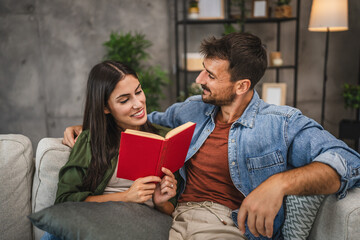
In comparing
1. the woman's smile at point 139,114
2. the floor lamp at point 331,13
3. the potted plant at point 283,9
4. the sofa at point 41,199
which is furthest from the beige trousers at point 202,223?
the potted plant at point 283,9

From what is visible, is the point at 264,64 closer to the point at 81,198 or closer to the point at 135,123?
the point at 135,123

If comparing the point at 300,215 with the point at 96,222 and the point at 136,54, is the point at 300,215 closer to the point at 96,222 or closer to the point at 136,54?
the point at 96,222

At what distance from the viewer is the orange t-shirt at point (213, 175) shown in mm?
1486

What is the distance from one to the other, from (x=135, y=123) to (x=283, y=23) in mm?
3144

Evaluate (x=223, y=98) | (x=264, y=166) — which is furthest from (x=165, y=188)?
(x=223, y=98)

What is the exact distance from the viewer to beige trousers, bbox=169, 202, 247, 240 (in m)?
1.30

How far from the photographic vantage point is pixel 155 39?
3.73 meters

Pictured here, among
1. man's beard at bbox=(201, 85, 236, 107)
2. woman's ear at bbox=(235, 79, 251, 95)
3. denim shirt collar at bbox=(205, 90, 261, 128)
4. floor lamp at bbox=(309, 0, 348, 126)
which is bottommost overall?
denim shirt collar at bbox=(205, 90, 261, 128)

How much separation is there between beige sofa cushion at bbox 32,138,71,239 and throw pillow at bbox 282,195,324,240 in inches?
40.1

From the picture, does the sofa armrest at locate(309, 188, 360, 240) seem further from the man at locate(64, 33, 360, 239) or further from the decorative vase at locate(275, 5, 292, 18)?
the decorative vase at locate(275, 5, 292, 18)

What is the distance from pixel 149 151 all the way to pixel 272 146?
1.94 feet

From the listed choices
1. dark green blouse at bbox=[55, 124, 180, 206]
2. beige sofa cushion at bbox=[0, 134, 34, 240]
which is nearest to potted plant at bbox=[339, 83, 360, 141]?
dark green blouse at bbox=[55, 124, 180, 206]

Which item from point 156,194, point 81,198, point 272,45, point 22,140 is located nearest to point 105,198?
point 81,198

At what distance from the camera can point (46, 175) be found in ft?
4.74
